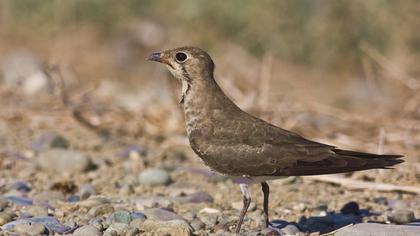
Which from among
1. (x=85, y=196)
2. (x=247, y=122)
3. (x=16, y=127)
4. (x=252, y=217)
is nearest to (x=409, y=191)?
(x=252, y=217)

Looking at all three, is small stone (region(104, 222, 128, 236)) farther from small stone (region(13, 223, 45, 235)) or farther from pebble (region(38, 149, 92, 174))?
pebble (region(38, 149, 92, 174))

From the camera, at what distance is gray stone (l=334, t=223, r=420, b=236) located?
469 cm

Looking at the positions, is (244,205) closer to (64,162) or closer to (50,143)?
(64,162)

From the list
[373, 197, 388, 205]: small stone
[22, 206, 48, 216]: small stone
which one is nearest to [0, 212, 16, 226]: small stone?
[22, 206, 48, 216]: small stone

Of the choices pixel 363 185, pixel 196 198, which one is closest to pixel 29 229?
pixel 196 198

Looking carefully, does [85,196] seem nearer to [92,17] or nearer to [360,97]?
[360,97]

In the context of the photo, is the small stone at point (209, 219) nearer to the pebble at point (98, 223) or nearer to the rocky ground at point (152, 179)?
the rocky ground at point (152, 179)

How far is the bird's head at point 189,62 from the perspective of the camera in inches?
211

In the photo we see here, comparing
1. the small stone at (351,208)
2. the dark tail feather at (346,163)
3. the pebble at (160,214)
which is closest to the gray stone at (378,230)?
the dark tail feather at (346,163)

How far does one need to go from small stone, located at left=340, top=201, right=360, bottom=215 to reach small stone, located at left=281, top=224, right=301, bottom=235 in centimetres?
65

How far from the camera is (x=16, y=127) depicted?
8.72m

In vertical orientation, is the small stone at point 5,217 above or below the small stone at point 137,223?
below

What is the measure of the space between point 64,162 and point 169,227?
7.50ft

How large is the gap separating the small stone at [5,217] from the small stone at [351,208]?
2.15 meters
